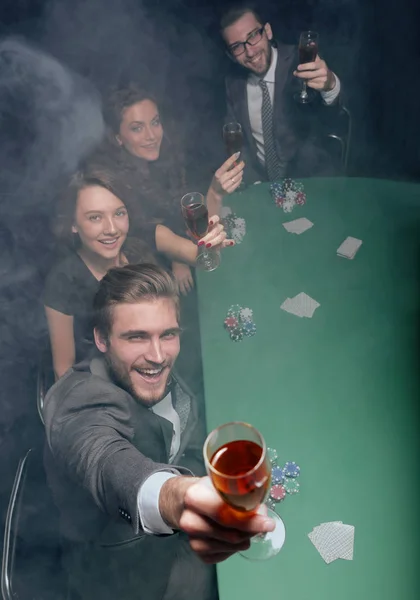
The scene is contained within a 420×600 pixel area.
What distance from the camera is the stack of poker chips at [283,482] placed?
1711 millimetres

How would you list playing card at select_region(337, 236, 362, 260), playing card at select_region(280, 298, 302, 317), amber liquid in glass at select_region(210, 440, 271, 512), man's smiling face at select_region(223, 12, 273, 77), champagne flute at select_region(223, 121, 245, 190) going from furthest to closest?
man's smiling face at select_region(223, 12, 273, 77) → champagne flute at select_region(223, 121, 245, 190) → playing card at select_region(337, 236, 362, 260) → playing card at select_region(280, 298, 302, 317) → amber liquid in glass at select_region(210, 440, 271, 512)

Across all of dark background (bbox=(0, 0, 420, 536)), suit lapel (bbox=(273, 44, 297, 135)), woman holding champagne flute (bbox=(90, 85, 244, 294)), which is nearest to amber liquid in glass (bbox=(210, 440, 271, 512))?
woman holding champagne flute (bbox=(90, 85, 244, 294))

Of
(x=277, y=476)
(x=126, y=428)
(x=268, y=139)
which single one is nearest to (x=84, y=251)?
(x=126, y=428)

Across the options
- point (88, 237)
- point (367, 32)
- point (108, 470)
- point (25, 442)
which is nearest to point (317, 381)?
point (108, 470)

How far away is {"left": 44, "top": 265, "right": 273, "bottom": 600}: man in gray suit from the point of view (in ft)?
6.47

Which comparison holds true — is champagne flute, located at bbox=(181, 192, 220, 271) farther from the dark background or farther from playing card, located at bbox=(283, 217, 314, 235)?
the dark background

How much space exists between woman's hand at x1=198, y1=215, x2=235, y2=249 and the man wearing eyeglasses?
0.86 metres

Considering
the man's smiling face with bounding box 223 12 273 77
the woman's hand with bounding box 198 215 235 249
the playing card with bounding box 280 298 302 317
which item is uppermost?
the man's smiling face with bounding box 223 12 273 77

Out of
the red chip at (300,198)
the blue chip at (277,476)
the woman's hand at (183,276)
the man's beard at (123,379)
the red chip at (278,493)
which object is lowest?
the red chip at (278,493)

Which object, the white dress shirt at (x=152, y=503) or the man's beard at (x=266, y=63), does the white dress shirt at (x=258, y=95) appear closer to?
the man's beard at (x=266, y=63)

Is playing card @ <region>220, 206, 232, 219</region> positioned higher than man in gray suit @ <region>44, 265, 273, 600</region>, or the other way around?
playing card @ <region>220, 206, 232, 219</region>

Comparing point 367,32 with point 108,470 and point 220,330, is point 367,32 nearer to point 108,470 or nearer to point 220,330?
point 220,330

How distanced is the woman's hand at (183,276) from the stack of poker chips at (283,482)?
0.87 m

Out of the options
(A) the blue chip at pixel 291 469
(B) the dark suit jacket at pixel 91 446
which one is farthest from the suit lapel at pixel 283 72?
(A) the blue chip at pixel 291 469
